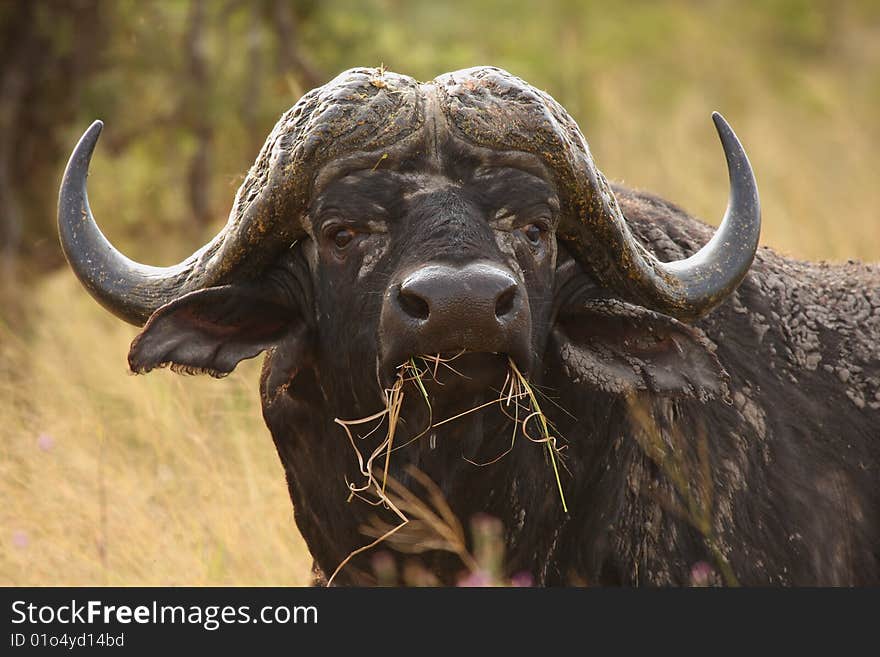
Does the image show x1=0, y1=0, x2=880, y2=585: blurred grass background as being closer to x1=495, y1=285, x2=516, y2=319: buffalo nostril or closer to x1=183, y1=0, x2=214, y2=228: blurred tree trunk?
x1=183, y1=0, x2=214, y2=228: blurred tree trunk

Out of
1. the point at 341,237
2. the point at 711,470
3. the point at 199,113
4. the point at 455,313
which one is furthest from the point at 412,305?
the point at 199,113

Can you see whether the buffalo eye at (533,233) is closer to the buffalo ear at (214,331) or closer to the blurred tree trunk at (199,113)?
the buffalo ear at (214,331)

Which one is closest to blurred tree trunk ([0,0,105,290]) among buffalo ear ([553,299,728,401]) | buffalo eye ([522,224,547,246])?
buffalo ear ([553,299,728,401])

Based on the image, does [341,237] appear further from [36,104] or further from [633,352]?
[36,104]

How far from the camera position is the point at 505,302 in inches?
147

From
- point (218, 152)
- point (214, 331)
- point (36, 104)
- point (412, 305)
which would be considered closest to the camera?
point (412, 305)

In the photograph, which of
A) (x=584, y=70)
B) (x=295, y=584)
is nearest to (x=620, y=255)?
(x=295, y=584)

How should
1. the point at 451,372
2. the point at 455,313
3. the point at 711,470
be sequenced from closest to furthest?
the point at 455,313 < the point at 451,372 < the point at 711,470

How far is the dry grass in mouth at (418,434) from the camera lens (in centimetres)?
384

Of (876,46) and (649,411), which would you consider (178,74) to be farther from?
(876,46)

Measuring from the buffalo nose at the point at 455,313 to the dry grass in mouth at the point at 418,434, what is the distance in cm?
7

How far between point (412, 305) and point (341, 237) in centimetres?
50

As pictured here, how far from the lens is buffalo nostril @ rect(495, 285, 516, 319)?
3.68 metres

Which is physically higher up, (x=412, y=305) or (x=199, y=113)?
(x=199, y=113)
